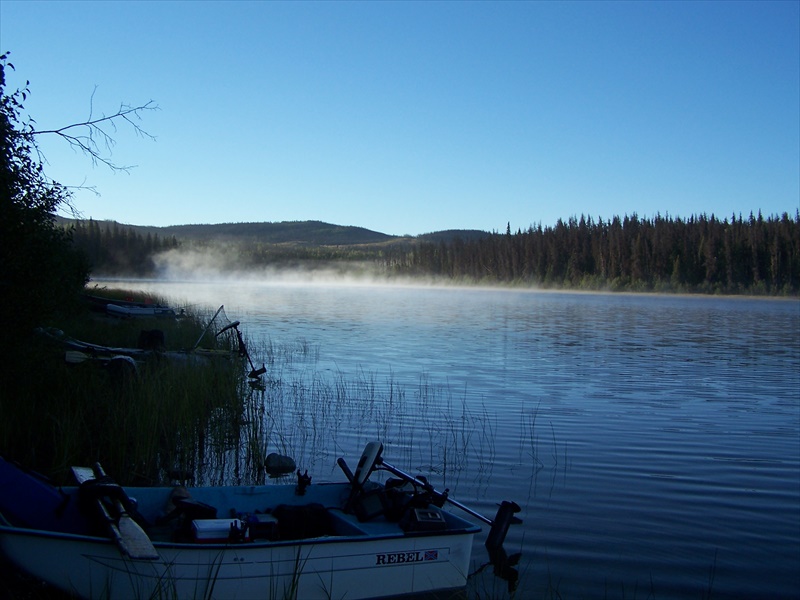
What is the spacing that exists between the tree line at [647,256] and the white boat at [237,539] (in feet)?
355

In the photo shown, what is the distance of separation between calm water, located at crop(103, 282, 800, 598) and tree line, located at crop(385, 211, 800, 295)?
85188 millimetres

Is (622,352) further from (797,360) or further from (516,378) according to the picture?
(516,378)

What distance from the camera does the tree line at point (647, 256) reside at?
368 feet

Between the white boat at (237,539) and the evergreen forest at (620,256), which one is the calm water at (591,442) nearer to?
the white boat at (237,539)

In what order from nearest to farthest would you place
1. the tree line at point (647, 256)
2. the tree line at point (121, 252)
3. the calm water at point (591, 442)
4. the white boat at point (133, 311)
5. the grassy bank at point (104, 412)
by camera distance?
the calm water at point (591, 442) → the grassy bank at point (104, 412) → the white boat at point (133, 311) → the tree line at point (647, 256) → the tree line at point (121, 252)

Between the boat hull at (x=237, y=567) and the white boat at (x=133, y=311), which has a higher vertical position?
the white boat at (x=133, y=311)

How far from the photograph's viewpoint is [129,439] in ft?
37.2

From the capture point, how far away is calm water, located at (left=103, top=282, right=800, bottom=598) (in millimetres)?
9469

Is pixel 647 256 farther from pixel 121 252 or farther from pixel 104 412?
pixel 104 412

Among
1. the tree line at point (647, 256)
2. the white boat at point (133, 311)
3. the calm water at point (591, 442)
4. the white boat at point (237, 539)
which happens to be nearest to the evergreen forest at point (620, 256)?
the tree line at point (647, 256)

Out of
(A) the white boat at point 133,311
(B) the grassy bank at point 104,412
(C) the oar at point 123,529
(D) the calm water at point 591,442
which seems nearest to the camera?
(C) the oar at point 123,529

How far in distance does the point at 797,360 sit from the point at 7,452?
27.5m

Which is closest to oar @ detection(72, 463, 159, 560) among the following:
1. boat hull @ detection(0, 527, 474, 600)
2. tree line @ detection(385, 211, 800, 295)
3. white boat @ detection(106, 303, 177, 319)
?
boat hull @ detection(0, 527, 474, 600)

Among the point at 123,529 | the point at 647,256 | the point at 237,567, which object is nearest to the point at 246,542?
the point at 237,567
